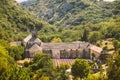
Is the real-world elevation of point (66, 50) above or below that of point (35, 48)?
below

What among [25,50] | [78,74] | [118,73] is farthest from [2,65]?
[25,50]

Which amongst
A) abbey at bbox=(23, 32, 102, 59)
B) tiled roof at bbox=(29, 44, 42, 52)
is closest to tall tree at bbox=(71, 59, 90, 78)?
abbey at bbox=(23, 32, 102, 59)

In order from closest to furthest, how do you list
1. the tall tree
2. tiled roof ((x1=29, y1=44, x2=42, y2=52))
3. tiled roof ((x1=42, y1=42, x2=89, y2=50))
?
the tall tree
tiled roof ((x1=29, y1=44, x2=42, y2=52))
tiled roof ((x1=42, y1=42, x2=89, y2=50))

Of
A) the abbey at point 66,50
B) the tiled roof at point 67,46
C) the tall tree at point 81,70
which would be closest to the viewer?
the tall tree at point 81,70

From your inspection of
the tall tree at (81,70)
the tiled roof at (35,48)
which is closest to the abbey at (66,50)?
the tiled roof at (35,48)

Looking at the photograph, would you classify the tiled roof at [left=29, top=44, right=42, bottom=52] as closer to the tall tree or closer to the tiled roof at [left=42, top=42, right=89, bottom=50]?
the tiled roof at [left=42, top=42, right=89, bottom=50]

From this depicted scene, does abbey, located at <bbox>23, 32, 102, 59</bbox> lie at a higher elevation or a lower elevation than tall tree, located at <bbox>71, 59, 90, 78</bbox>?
lower

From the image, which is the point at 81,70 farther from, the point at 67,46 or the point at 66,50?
the point at 67,46

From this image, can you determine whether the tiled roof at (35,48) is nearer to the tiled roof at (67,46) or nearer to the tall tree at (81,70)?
the tiled roof at (67,46)

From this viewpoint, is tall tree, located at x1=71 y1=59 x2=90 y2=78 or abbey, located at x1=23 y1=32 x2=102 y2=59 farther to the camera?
abbey, located at x1=23 y1=32 x2=102 y2=59

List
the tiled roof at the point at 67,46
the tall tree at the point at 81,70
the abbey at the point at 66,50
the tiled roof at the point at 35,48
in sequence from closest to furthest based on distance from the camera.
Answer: the tall tree at the point at 81,70 < the abbey at the point at 66,50 < the tiled roof at the point at 35,48 < the tiled roof at the point at 67,46

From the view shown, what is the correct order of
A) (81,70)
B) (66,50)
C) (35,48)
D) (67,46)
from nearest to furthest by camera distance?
(81,70) → (66,50) → (35,48) → (67,46)

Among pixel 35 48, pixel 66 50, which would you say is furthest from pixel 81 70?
pixel 35 48

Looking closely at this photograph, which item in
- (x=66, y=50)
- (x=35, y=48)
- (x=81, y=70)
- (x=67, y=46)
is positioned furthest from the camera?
(x=67, y=46)
